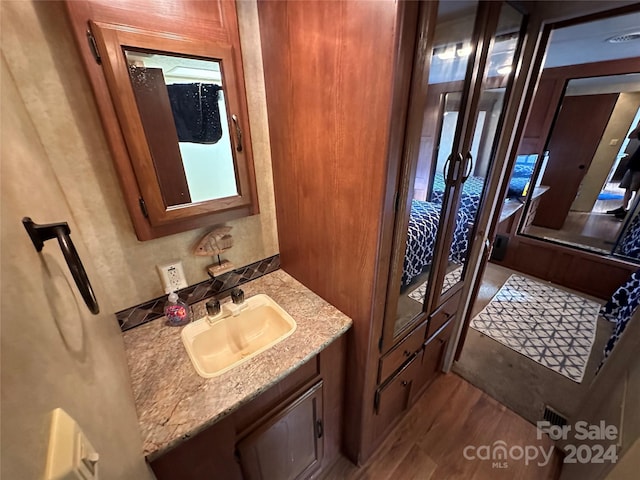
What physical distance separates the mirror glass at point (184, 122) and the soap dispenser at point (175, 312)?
394 millimetres

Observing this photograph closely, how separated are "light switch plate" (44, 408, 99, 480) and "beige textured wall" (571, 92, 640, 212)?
3.87m

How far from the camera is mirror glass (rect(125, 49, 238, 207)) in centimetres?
80

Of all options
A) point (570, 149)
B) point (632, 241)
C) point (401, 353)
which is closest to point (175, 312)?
point (401, 353)

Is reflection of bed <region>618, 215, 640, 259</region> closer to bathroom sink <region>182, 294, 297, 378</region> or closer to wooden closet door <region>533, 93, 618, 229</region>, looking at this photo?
wooden closet door <region>533, 93, 618, 229</region>

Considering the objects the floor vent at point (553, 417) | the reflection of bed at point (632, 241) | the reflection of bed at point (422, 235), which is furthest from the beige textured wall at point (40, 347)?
the reflection of bed at point (632, 241)

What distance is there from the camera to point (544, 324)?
222 centimetres

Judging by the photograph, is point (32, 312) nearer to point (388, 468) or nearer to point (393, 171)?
point (393, 171)

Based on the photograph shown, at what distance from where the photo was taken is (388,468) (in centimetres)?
132

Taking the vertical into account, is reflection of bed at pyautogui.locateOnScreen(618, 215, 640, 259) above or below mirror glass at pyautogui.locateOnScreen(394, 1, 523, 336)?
below

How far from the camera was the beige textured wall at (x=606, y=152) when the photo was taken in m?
2.29

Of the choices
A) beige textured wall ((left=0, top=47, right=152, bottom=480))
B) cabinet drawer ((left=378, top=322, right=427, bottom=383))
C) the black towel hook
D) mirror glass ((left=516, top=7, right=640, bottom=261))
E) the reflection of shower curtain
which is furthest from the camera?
mirror glass ((left=516, top=7, right=640, bottom=261))

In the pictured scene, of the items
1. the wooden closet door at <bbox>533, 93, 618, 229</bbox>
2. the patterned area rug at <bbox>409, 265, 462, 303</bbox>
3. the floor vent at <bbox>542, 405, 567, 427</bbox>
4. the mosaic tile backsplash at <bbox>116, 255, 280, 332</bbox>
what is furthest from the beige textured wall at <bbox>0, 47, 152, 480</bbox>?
the wooden closet door at <bbox>533, 93, 618, 229</bbox>

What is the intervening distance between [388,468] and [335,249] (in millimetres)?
1239

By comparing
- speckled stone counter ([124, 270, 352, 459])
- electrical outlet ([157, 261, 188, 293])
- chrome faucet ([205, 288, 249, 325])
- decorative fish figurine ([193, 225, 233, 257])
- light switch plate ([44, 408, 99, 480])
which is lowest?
speckled stone counter ([124, 270, 352, 459])
